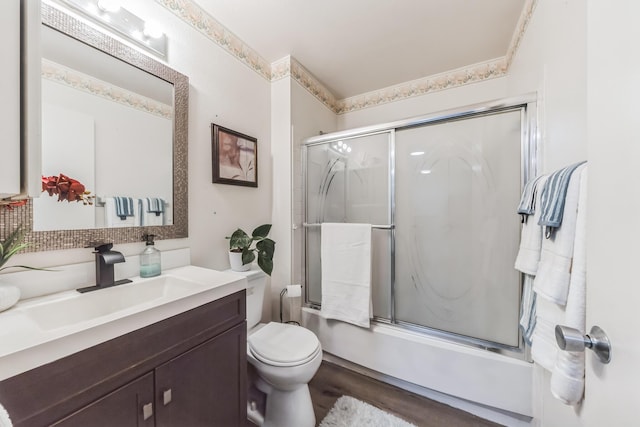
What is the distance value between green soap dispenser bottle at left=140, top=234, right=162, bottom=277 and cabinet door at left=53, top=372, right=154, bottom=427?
1.74 feet

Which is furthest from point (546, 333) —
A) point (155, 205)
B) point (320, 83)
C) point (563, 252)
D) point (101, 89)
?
point (320, 83)

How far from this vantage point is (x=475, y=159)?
1.50 metres

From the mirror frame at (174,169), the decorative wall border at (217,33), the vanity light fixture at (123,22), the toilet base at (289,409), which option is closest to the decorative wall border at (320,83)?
the decorative wall border at (217,33)

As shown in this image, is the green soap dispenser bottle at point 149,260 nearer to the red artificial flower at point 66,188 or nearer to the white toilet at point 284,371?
the red artificial flower at point 66,188

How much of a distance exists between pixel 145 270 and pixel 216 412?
27.3 inches

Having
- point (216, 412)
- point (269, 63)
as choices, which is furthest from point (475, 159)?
point (216, 412)

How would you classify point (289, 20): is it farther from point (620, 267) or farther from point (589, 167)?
point (620, 267)

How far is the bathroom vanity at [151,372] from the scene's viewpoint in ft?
1.89

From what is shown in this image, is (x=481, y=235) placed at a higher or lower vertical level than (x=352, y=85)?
lower

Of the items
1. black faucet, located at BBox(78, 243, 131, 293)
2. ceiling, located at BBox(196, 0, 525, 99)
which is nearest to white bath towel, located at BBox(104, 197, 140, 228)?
black faucet, located at BBox(78, 243, 131, 293)

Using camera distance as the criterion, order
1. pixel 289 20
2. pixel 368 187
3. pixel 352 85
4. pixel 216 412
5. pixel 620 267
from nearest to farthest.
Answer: pixel 620 267
pixel 216 412
pixel 289 20
pixel 368 187
pixel 352 85

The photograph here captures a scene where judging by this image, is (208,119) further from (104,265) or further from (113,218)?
(104,265)

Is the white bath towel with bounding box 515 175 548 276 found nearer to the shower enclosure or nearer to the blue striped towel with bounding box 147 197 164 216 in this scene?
the shower enclosure

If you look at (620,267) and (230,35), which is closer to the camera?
(620,267)
